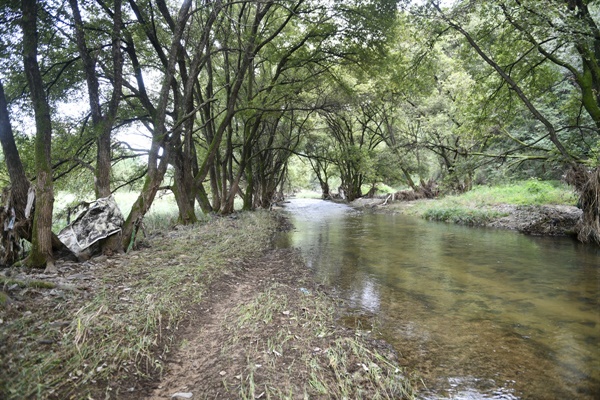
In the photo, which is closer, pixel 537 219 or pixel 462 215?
pixel 537 219

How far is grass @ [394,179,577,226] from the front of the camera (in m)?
13.9

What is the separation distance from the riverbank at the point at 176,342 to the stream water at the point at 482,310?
1.73ft

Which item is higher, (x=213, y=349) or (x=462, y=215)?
(x=213, y=349)

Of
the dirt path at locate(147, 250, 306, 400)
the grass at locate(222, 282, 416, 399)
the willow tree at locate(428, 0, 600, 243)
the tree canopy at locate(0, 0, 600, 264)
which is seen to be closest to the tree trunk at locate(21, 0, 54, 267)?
the tree canopy at locate(0, 0, 600, 264)

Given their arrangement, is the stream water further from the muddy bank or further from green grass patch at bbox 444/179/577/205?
green grass patch at bbox 444/179/577/205

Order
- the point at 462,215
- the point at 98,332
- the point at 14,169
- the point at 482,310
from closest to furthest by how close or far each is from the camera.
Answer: the point at 98,332
the point at 482,310
the point at 14,169
the point at 462,215

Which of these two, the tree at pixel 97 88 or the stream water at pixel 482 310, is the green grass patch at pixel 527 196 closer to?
the stream water at pixel 482 310

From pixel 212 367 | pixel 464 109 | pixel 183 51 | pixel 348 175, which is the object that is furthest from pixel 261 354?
pixel 348 175

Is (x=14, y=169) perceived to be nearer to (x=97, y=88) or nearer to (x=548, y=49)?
(x=97, y=88)

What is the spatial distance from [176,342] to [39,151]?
439 centimetres

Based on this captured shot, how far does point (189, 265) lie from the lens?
19.5 feet

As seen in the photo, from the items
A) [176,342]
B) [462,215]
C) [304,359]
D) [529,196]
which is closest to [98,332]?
[176,342]

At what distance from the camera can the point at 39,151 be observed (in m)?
5.59

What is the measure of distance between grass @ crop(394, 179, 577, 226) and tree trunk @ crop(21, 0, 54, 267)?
47.9ft
